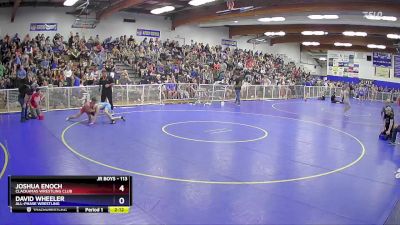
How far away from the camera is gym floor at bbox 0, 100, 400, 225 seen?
6.69m

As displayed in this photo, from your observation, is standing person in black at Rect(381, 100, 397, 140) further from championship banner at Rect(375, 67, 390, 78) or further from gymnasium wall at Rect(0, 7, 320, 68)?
championship banner at Rect(375, 67, 390, 78)

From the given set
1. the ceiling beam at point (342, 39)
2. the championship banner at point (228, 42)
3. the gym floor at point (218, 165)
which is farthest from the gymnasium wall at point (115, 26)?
the gym floor at point (218, 165)

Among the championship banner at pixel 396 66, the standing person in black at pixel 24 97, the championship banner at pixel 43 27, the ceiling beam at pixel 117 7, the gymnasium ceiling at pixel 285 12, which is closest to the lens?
the standing person in black at pixel 24 97

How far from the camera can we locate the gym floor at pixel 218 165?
22.0ft

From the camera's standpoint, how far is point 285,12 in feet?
71.2

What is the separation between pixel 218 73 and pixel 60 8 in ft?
42.3

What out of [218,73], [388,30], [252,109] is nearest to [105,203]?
[252,109]

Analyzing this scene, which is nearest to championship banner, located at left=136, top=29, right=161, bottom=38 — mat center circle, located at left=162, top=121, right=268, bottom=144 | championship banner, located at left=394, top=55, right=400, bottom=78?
mat center circle, located at left=162, top=121, right=268, bottom=144

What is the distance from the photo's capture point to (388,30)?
29.2m

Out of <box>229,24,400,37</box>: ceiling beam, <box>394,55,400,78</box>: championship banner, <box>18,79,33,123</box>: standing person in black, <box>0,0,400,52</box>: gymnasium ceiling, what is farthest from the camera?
<box>394,55,400,78</box>: championship banner

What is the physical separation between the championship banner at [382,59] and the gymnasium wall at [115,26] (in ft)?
46.4

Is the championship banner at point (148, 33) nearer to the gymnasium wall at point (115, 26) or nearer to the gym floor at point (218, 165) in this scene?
the gymnasium wall at point (115, 26)
